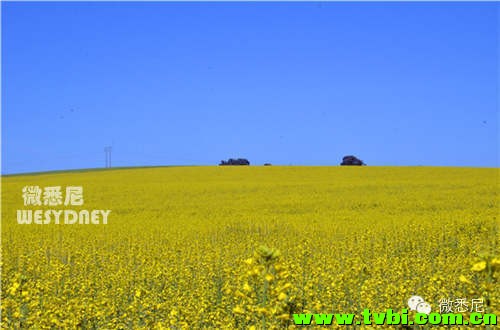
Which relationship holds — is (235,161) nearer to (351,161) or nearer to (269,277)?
(351,161)

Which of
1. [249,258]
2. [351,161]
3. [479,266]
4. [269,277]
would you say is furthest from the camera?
[351,161]

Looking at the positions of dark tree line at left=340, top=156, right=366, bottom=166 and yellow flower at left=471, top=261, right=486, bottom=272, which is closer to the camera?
yellow flower at left=471, top=261, right=486, bottom=272

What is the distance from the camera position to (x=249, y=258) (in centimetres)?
525

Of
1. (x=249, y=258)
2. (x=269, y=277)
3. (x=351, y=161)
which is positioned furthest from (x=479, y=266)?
(x=351, y=161)

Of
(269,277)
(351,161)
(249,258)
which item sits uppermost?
(351,161)

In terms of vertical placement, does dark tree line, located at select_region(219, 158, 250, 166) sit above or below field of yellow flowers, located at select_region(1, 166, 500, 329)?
above

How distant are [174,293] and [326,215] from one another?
479 inches

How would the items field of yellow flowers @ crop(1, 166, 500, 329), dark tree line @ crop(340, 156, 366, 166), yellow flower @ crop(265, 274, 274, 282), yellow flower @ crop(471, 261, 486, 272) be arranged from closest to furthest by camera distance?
yellow flower @ crop(471, 261, 486, 272)
yellow flower @ crop(265, 274, 274, 282)
field of yellow flowers @ crop(1, 166, 500, 329)
dark tree line @ crop(340, 156, 366, 166)

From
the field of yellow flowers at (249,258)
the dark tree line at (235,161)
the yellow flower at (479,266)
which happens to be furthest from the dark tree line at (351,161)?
the yellow flower at (479,266)

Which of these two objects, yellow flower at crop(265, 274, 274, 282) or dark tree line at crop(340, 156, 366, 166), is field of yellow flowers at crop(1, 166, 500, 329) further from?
dark tree line at crop(340, 156, 366, 166)

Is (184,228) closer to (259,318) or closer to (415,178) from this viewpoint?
(259,318)

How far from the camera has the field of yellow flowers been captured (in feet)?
22.5

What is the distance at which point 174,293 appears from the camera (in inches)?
334

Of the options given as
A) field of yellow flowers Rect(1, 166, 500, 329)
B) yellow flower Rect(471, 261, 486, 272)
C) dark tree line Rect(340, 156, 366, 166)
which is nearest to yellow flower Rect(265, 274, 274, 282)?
field of yellow flowers Rect(1, 166, 500, 329)
